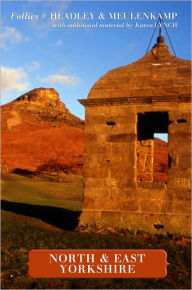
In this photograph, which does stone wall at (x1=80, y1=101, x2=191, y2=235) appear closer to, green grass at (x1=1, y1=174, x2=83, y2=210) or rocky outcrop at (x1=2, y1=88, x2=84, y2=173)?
green grass at (x1=1, y1=174, x2=83, y2=210)

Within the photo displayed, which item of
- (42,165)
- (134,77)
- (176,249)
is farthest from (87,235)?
(42,165)

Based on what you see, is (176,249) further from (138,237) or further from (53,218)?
(53,218)

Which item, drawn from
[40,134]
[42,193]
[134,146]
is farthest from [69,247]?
[40,134]

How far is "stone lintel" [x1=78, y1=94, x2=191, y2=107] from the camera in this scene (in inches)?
295

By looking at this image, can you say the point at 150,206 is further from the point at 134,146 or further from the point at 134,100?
the point at 134,100

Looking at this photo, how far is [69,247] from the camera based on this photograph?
639 cm

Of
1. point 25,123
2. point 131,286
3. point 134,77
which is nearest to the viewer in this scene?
point 131,286

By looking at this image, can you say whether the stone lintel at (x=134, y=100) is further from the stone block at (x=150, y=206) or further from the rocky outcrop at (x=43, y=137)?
the rocky outcrop at (x=43, y=137)

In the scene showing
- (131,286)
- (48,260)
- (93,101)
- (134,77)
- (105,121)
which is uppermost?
(134,77)

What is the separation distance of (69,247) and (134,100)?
3729 millimetres

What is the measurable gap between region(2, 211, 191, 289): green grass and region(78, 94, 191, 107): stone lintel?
10.3 ft

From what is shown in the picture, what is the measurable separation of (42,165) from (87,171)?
21.4 metres

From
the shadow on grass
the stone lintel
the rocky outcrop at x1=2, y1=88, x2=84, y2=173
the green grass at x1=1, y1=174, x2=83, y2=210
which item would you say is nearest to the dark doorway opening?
the stone lintel

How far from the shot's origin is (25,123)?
126 ft
